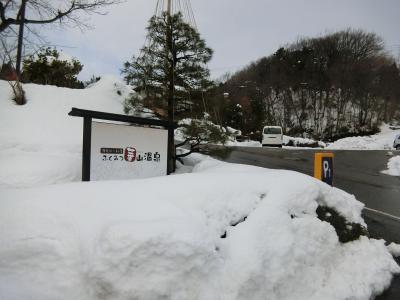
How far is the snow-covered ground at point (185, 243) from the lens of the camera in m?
2.79

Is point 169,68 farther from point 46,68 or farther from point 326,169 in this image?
point 46,68

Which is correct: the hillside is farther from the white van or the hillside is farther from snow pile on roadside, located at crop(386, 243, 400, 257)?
snow pile on roadside, located at crop(386, 243, 400, 257)

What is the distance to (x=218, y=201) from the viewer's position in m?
3.82

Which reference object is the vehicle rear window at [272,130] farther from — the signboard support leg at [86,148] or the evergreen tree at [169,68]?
the signboard support leg at [86,148]

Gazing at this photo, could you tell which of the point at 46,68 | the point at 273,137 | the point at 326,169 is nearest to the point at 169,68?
the point at 326,169

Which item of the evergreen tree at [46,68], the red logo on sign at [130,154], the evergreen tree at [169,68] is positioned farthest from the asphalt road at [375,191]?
the evergreen tree at [46,68]

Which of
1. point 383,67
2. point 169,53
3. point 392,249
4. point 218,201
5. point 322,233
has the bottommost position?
point 392,249

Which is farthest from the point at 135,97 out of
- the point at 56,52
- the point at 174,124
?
the point at 56,52

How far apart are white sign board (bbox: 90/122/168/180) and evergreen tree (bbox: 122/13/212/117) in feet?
10.2

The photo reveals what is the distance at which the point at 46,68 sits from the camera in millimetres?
17562

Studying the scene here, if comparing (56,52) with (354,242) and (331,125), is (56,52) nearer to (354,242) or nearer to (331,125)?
(354,242)

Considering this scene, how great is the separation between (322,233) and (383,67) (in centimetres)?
4548

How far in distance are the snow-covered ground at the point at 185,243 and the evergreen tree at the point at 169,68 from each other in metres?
5.83

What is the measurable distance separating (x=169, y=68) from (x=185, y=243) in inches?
303
